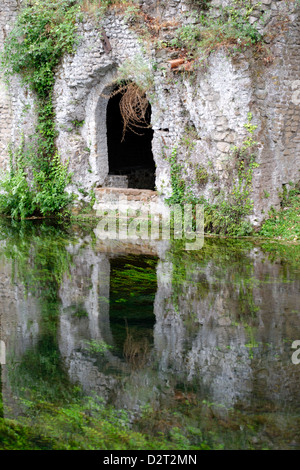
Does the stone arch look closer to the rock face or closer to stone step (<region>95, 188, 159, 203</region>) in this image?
the rock face

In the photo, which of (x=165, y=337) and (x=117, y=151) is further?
(x=117, y=151)

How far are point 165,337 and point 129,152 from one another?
39.0 feet

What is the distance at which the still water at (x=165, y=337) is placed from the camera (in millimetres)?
4047

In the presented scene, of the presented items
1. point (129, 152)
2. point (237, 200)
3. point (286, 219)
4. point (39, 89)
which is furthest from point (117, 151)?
point (286, 219)

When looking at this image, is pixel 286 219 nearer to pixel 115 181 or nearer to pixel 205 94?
pixel 205 94

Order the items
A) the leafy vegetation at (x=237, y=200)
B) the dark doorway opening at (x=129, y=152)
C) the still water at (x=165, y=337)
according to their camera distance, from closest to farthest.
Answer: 1. the still water at (x=165, y=337)
2. the leafy vegetation at (x=237, y=200)
3. the dark doorway opening at (x=129, y=152)

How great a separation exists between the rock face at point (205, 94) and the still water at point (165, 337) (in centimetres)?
191

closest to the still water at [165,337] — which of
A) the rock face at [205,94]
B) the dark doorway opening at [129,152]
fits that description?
the rock face at [205,94]

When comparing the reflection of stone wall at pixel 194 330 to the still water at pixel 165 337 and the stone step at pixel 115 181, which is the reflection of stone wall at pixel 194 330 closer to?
the still water at pixel 165 337

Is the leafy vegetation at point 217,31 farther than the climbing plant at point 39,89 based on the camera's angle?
No

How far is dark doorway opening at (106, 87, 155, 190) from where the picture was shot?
15000 mm

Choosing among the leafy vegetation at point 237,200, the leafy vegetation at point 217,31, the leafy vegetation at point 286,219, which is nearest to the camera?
the leafy vegetation at point 217,31

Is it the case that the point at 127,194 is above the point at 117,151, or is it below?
below

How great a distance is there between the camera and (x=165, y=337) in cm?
554
